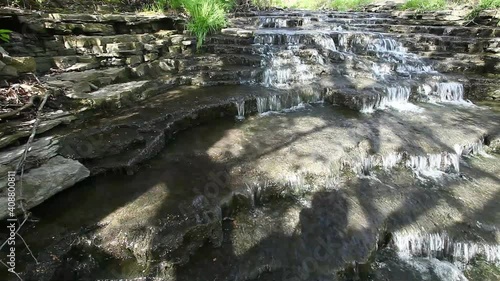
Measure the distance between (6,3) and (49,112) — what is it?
2.49 m

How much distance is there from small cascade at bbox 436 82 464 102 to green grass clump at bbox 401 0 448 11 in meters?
6.59

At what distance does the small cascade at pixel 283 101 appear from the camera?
544 cm

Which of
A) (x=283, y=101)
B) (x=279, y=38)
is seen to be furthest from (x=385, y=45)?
(x=283, y=101)

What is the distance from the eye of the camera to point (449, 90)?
639 cm

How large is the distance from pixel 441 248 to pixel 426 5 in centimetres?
1197

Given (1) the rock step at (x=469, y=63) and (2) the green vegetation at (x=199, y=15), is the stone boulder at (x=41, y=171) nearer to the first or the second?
(2) the green vegetation at (x=199, y=15)

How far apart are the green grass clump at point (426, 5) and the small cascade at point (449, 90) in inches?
260

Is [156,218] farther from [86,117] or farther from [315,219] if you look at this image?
[86,117]

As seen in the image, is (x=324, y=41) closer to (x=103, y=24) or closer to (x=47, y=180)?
(x=103, y=24)

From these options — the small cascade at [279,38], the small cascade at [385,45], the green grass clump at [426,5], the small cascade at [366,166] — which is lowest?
the small cascade at [366,166]

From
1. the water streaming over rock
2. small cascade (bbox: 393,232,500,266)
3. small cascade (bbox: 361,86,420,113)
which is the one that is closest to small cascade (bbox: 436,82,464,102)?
the water streaming over rock

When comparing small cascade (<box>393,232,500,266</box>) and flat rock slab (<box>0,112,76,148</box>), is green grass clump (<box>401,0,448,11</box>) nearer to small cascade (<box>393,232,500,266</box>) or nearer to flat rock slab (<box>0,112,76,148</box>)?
small cascade (<box>393,232,500,266</box>)

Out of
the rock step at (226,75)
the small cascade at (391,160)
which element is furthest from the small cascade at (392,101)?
the rock step at (226,75)

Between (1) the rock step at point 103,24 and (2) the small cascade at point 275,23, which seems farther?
(2) the small cascade at point 275,23
